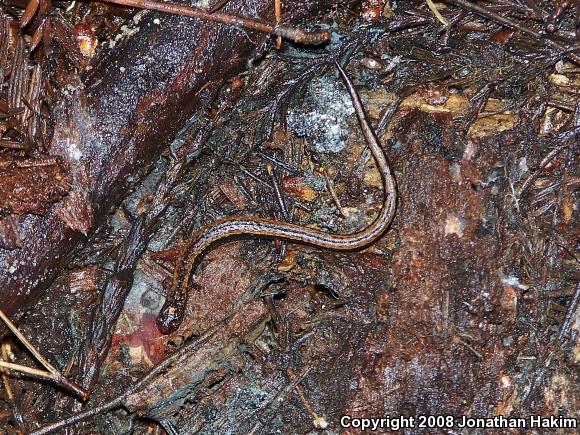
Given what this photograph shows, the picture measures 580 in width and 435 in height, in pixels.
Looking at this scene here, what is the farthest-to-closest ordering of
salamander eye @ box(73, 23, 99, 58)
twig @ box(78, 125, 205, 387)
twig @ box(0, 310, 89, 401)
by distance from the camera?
1. twig @ box(78, 125, 205, 387)
2. salamander eye @ box(73, 23, 99, 58)
3. twig @ box(0, 310, 89, 401)

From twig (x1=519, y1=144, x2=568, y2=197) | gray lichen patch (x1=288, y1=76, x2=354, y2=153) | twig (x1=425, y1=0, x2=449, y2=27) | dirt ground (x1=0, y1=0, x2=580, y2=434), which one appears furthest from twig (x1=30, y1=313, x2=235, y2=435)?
twig (x1=425, y1=0, x2=449, y2=27)

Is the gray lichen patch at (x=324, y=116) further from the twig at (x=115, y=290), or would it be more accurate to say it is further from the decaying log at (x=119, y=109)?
the twig at (x=115, y=290)

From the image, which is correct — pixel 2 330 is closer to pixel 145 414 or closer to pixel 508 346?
pixel 145 414

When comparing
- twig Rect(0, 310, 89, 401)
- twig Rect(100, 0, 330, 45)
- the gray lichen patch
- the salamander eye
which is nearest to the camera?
twig Rect(100, 0, 330, 45)

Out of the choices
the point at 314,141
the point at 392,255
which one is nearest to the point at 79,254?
the point at 314,141

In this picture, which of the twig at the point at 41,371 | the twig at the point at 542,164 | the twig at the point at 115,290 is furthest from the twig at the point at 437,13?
the twig at the point at 41,371

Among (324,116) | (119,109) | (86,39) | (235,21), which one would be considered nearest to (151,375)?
(119,109)

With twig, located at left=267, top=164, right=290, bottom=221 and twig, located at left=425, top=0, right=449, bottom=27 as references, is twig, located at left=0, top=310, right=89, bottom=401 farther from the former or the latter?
twig, located at left=425, top=0, right=449, bottom=27

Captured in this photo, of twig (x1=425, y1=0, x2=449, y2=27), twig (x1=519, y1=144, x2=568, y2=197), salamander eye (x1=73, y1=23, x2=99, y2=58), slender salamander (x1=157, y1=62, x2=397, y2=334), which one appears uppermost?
salamander eye (x1=73, y1=23, x2=99, y2=58)

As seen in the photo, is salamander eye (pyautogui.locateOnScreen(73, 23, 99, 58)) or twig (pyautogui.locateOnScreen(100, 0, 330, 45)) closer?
twig (pyautogui.locateOnScreen(100, 0, 330, 45))
